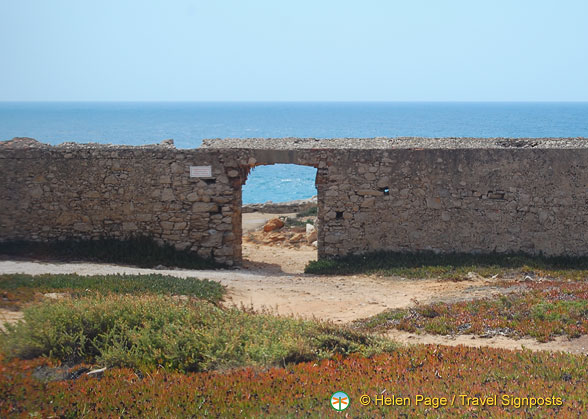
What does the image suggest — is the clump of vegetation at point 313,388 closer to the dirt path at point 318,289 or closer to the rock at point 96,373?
the rock at point 96,373

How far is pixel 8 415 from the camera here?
5500 mm

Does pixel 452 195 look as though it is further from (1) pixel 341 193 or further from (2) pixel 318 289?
(2) pixel 318 289

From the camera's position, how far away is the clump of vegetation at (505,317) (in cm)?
898

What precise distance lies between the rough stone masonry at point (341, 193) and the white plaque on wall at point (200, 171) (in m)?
0.10

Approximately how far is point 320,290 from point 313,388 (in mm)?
6231

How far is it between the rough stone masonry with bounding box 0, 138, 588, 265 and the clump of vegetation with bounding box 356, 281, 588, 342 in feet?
12.5

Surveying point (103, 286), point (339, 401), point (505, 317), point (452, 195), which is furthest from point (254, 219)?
point (339, 401)

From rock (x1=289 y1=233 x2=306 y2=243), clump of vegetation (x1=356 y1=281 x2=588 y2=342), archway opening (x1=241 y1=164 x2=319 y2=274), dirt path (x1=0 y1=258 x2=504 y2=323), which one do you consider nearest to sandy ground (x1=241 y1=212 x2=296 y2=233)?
archway opening (x1=241 y1=164 x2=319 y2=274)

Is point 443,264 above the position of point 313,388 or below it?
below

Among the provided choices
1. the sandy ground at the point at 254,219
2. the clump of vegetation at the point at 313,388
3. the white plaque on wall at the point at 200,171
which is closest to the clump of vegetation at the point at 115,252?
the white plaque on wall at the point at 200,171

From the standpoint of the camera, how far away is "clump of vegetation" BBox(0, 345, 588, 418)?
18.6ft

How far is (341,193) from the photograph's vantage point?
47.9 feet

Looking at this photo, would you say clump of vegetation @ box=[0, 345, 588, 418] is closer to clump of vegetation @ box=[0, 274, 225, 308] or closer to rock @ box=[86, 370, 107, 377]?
rock @ box=[86, 370, 107, 377]

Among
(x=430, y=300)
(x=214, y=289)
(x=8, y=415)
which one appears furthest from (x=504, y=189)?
(x=8, y=415)
